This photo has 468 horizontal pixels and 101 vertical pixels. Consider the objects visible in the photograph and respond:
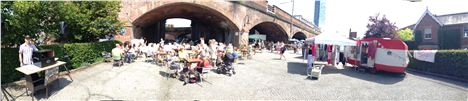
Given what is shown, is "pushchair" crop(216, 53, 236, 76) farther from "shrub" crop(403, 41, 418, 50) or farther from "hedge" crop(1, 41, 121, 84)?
"shrub" crop(403, 41, 418, 50)

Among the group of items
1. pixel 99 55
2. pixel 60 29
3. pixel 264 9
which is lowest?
pixel 99 55

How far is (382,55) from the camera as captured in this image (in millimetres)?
13078

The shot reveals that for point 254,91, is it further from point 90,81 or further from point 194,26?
point 194,26

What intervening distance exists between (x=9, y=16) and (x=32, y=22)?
1.31m

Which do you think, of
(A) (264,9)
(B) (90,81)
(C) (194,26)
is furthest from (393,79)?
(C) (194,26)

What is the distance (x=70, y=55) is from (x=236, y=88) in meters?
7.21

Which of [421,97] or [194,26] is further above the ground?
[194,26]

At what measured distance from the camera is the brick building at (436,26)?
28344 mm

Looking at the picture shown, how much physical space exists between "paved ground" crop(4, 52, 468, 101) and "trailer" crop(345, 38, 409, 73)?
1.34 m

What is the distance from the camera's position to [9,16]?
7.84m

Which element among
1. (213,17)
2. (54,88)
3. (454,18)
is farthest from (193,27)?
(54,88)

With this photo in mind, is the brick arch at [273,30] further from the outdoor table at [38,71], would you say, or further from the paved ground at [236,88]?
the outdoor table at [38,71]

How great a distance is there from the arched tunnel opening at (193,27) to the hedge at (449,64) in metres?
18.2

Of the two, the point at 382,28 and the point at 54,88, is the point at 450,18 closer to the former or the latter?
the point at 382,28
